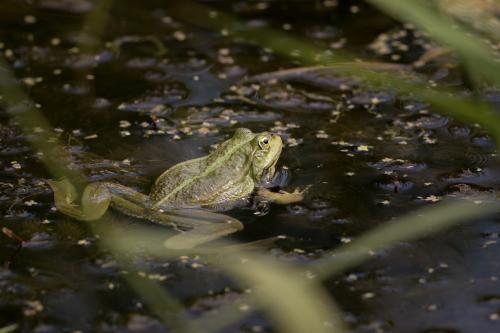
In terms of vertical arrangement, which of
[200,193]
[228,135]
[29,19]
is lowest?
[200,193]

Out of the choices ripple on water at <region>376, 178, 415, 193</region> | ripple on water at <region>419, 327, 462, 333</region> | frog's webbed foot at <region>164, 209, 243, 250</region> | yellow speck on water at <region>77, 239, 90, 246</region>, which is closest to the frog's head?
frog's webbed foot at <region>164, 209, 243, 250</region>

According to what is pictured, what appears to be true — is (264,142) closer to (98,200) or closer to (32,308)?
(98,200)

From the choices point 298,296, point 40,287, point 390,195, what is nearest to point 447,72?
point 390,195

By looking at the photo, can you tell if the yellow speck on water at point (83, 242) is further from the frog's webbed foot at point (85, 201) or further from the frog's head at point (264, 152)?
the frog's head at point (264, 152)

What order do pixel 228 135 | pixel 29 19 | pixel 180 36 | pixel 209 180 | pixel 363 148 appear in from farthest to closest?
pixel 29 19
pixel 180 36
pixel 228 135
pixel 363 148
pixel 209 180

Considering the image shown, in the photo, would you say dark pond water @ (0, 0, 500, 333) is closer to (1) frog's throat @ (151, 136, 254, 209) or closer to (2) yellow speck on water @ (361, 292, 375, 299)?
(2) yellow speck on water @ (361, 292, 375, 299)

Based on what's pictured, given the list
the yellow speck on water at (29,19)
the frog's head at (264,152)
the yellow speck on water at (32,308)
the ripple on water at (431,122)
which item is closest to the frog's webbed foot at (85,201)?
the yellow speck on water at (32,308)

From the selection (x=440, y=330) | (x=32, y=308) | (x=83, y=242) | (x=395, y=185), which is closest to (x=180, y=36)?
(x=395, y=185)
